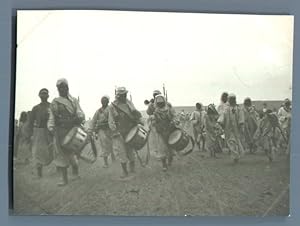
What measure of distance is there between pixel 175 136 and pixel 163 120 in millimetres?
50

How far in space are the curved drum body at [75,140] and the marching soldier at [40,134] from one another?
42 millimetres

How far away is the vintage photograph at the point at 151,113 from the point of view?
4.11ft

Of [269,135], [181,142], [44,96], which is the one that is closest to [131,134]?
[181,142]

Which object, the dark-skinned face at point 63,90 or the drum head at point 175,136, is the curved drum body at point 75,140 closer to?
the dark-skinned face at point 63,90

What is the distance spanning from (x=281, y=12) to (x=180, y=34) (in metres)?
0.27

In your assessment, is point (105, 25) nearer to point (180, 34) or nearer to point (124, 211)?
point (180, 34)

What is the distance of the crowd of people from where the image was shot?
4.11ft

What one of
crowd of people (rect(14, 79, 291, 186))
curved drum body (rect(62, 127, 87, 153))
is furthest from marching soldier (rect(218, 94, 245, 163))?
curved drum body (rect(62, 127, 87, 153))

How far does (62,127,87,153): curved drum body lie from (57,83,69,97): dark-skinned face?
0.09 meters

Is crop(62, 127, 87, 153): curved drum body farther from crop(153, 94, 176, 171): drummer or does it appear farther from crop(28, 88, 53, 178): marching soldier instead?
crop(153, 94, 176, 171): drummer

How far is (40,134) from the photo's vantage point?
126 cm

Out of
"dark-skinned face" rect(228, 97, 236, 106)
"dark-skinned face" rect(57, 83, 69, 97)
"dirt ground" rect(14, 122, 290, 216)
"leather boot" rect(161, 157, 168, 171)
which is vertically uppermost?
"dark-skinned face" rect(57, 83, 69, 97)

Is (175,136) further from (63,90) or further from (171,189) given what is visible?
(63,90)

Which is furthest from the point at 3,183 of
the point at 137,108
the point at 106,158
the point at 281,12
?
Result: the point at 281,12
